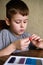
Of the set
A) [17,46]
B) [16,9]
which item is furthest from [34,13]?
[17,46]

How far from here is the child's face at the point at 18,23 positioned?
50.0 inches

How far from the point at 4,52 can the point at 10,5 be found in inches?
18.6

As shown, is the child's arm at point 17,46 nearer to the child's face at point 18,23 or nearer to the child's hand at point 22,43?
the child's hand at point 22,43

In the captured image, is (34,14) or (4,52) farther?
(34,14)

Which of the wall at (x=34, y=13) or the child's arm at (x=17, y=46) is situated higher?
the wall at (x=34, y=13)

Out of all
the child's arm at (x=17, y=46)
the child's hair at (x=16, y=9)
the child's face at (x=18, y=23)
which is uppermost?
the child's hair at (x=16, y=9)

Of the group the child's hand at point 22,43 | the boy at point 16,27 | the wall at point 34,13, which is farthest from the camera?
the wall at point 34,13

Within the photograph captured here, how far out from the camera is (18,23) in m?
1.29

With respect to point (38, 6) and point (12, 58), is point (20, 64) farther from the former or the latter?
point (38, 6)

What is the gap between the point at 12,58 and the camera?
919 millimetres

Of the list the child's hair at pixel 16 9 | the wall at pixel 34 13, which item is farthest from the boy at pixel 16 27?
the wall at pixel 34 13

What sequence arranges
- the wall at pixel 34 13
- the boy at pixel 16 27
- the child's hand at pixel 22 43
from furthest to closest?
the wall at pixel 34 13
the boy at pixel 16 27
the child's hand at pixel 22 43

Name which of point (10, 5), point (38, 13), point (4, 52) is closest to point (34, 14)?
point (38, 13)

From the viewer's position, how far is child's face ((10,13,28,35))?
1.27 m
